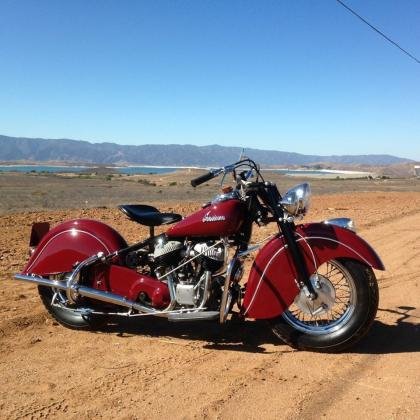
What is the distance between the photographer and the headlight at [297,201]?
4484mm

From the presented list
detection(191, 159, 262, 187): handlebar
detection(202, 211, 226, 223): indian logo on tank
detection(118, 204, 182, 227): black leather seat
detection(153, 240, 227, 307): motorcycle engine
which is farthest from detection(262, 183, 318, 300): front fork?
detection(118, 204, 182, 227): black leather seat

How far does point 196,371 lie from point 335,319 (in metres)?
1.44

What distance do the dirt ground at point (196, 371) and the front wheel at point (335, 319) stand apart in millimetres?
137

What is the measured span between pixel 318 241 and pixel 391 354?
1.17 meters

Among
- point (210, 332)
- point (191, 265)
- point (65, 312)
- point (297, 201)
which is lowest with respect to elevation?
point (210, 332)

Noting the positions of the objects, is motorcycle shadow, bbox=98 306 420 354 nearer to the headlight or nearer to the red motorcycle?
the red motorcycle

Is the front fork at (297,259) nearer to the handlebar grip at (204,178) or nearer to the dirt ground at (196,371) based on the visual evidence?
the dirt ground at (196,371)

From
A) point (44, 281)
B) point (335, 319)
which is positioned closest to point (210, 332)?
point (335, 319)

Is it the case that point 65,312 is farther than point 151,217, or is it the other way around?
point 65,312

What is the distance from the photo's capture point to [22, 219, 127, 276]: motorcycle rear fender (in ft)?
16.9

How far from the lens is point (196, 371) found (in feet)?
13.8

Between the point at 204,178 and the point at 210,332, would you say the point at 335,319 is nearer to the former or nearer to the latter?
the point at 210,332

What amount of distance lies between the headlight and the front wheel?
21.1 inches

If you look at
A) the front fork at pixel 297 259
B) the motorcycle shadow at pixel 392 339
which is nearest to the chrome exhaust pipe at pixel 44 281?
the front fork at pixel 297 259
